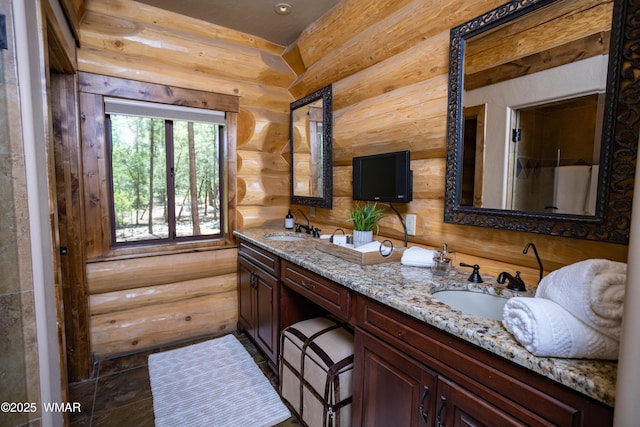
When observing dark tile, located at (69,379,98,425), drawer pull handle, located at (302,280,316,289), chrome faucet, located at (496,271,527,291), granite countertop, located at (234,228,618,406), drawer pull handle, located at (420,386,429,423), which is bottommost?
dark tile, located at (69,379,98,425)

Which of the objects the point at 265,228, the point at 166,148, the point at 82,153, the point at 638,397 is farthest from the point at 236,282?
the point at 638,397

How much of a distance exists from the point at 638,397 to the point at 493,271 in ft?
3.14

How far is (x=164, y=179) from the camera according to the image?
2.79 m

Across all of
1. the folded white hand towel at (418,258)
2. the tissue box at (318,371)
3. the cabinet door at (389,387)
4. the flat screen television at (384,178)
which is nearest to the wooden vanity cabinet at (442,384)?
the cabinet door at (389,387)

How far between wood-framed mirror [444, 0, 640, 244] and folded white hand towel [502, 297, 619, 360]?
493mm

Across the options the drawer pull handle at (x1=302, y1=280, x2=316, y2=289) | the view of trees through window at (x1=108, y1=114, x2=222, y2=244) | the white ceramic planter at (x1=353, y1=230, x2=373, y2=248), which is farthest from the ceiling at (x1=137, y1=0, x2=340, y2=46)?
the drawer pull handle at (x1=302, y1=280, x2=316, y2=289)

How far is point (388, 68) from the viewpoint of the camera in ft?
6.63

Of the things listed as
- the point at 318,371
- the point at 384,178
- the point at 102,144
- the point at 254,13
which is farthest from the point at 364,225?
the point at 102,144

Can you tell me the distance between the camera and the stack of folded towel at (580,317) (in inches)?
29.5

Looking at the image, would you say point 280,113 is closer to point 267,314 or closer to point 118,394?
point 267,314

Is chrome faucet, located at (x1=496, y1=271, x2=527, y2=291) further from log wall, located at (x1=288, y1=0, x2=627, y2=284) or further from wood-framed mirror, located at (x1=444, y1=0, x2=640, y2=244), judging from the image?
wood-framed mirror, located at (x1=444, y1=0, x2=640, y2=244)

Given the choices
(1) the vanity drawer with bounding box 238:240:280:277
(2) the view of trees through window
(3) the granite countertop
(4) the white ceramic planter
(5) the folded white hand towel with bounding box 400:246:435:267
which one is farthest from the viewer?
(2) the view of trees through window

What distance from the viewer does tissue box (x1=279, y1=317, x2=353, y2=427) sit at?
4.98ft

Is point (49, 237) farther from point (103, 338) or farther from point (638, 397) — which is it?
point (638, 397)
